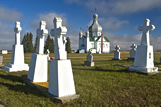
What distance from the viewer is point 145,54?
9305 mm

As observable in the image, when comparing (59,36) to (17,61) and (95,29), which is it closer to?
(17,61)

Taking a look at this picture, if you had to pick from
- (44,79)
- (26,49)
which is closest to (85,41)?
(26,49)

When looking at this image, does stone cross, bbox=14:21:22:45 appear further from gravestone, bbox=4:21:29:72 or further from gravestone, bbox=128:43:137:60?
gravestone, bbox=128:43:137:60

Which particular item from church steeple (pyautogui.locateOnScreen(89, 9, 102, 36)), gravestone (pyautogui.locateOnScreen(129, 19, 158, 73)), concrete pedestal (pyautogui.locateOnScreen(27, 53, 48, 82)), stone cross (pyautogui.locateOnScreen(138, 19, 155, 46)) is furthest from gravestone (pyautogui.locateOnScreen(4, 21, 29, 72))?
church steeple (pyautogui.locateOnScreen(89, 9, 102, 36))

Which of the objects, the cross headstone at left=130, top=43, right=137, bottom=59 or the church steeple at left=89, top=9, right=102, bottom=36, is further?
the church steeple at left=89, top=9, right=102, bottom=36

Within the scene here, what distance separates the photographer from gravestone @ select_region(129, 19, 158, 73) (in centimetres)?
917

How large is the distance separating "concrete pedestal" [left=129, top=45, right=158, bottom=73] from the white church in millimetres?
51576

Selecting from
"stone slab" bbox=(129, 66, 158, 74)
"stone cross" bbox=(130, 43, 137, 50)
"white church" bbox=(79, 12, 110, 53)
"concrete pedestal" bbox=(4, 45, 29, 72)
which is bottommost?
"stone slab" bbox=(129, 66, 158, 74)

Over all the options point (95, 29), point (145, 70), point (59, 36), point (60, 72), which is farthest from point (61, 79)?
point (95, 29)

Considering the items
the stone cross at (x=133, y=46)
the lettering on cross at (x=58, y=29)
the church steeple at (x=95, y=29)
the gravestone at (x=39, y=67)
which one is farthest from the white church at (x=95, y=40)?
the lettering on cross at (x=58, y=29)

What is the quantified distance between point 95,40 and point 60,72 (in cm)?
6080

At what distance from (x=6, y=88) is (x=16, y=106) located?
77.6 inches

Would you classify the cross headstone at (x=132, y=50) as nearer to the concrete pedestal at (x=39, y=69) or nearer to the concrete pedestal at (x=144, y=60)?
the concrete pedestal at (x=144, y=60)

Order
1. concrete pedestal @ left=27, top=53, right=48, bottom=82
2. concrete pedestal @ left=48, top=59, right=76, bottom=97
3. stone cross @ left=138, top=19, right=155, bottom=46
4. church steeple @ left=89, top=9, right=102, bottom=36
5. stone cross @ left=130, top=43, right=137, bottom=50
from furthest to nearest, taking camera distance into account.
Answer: church steeple @ left=89, top=9, right=102, bottom=36 → stone cross @ left=130, top=43, right=137, bottom=50 → stone cross @ left=138, top=19, right=155, bottom=46 → concrete pedestal @ left=27, top=53, right=48, bottom=82 → concrete pedestal @ left=48, top=59, right=76, bottom=97
